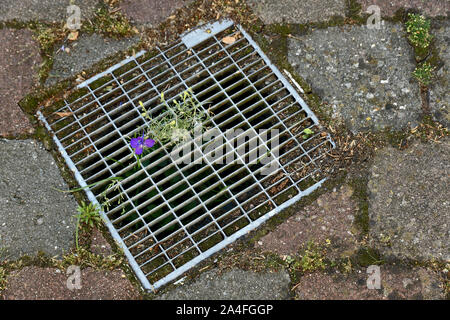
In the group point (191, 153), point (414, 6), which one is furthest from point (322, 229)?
point (414, 6)

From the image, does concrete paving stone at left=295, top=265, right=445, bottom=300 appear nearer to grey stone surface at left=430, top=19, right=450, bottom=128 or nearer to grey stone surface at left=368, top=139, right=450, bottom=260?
grey stone surface at left=368, top=139, right=450, bottom=260

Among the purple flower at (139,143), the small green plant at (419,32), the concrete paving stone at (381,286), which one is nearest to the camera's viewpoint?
the concrete paving stone at (381,286)

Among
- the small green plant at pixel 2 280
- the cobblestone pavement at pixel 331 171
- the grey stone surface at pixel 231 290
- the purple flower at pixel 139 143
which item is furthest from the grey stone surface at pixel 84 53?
the grey stone surface at pixel 231 290

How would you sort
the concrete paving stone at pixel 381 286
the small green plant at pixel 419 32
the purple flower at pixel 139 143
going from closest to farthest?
the concrete paving stone at pixel 381 286 → the purple flower at pixel 139 143 → the small green plant at pixel 419 32

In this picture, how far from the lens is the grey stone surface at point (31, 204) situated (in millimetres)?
2434

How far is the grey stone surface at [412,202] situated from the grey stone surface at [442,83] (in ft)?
0.51

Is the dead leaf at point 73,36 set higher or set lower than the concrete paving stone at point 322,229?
higher

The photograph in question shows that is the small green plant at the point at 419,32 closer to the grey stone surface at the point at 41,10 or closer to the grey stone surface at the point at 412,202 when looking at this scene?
the grey stone surface at the point at 412,202

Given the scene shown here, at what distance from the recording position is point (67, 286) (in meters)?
2.39

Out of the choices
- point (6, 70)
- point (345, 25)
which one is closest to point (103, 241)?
point (6, 70)

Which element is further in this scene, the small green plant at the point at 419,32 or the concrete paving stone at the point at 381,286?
the small green plant at the point at 419,32

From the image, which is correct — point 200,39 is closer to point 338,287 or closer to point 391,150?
point 391,150

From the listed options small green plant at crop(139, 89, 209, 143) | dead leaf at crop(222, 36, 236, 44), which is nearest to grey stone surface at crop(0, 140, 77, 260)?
small green plant at crop(139, 89, 209, 143)

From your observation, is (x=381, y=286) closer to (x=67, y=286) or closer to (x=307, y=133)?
(x=307, y=133)
